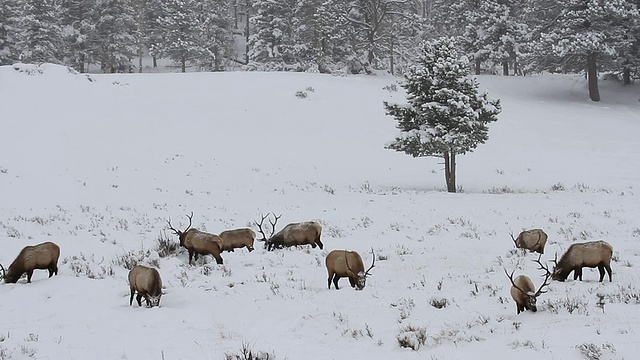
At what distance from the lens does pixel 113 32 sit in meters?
54.7

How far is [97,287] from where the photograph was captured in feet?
29.3

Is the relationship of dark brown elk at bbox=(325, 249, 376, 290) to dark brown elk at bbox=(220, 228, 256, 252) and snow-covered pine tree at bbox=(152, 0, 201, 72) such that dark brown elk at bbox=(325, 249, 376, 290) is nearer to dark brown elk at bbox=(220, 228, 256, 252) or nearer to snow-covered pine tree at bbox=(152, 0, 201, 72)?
dark brown elk at bbox=(220, 228, 256, 252)

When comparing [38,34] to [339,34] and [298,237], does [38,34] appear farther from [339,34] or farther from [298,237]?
[298,237]

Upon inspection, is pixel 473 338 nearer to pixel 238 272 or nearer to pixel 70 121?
pixel 238 272

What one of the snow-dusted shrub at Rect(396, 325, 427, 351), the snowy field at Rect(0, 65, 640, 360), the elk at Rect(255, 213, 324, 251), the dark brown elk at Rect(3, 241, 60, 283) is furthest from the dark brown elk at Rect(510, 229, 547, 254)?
the dark brown elk at Rect(3, 241, 60, 283)

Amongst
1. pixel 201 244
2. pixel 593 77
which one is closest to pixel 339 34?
pixel 593 77

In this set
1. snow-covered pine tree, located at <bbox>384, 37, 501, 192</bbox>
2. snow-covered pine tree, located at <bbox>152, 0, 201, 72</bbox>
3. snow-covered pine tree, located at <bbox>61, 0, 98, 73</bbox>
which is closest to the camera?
snow-covered pine tree, located at <bbox>384, 37, 501, 192</bbox>

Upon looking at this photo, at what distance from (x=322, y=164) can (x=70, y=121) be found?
14.1 m

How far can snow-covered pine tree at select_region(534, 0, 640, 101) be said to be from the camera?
36.0 metres

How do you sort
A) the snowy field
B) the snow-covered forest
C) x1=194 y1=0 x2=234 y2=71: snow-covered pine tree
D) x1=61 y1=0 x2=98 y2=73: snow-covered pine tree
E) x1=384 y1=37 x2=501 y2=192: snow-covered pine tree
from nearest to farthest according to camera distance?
the snowy field
x1=384 y1=37 x2=501 y2=192: snow-covered pine tree
the snow-covered forest
x1=61 y1=0 x2=98 y2=73: snow-covered pine tree
x1=194 y1=0 x2=234 y2=71: snow-covered pine tree

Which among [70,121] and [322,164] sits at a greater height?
[70,121]

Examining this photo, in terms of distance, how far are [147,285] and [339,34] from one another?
136 ft

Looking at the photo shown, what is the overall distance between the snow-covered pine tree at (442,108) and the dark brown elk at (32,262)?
1400 centimetres

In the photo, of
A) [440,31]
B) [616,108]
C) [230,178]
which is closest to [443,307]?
[230,178]
